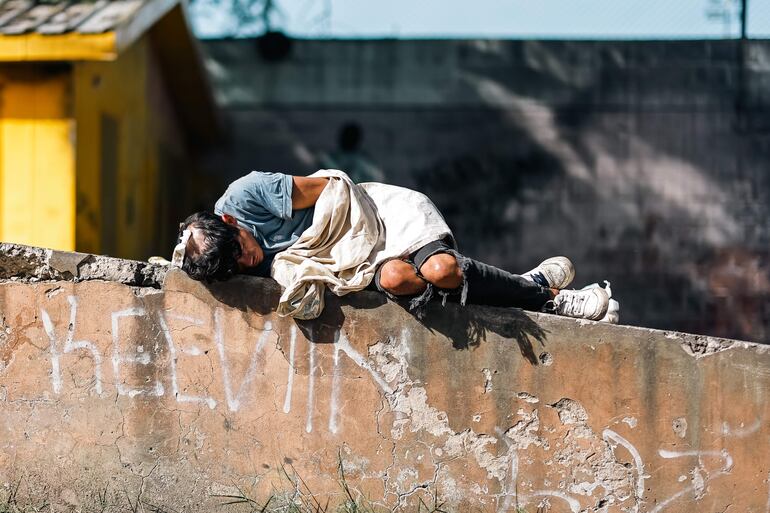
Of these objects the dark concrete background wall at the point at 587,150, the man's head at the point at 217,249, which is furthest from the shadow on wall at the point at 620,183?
the man's head at the point at 217,249

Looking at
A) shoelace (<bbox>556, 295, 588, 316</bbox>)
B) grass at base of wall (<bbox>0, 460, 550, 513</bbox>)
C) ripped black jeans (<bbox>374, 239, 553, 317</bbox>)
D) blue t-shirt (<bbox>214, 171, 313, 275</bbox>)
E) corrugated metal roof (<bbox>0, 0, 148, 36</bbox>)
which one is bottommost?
grass at base of wall (<bbox>0, 460, 550, 513</bbox>)

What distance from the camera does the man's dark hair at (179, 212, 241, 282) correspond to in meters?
3.84

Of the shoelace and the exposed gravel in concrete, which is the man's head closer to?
the exposed gravel in concrete

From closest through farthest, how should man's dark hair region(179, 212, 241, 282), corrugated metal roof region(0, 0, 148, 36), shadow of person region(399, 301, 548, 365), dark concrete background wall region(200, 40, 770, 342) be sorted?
man's dark hair region(179, 212, 241, 282)
shadow of person region(399, 301, 548, 365)
corrugated metal roof region(0, 0, 148, 36)
dark concrete background wall region(200, 40, 770, 342)

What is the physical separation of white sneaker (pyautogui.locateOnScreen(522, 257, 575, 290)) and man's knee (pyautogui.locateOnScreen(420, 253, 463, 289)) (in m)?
0.58

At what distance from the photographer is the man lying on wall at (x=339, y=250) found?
391cm

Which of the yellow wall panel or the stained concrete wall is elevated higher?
the yellow wall panel

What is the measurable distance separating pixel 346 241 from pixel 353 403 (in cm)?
72

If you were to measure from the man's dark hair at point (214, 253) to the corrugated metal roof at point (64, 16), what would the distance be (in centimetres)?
284

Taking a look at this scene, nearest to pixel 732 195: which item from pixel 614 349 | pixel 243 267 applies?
pixel 614 349

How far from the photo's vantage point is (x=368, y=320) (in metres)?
3.98

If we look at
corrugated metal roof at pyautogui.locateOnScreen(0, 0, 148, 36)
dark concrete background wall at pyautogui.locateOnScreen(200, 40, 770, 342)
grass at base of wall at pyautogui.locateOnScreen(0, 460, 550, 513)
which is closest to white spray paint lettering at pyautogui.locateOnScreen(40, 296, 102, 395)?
grass at base of wall at pyautogui.locateOnScreen(0, 460, 550, 513)

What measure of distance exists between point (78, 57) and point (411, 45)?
4.66 metres

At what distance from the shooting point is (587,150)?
9.95 m
